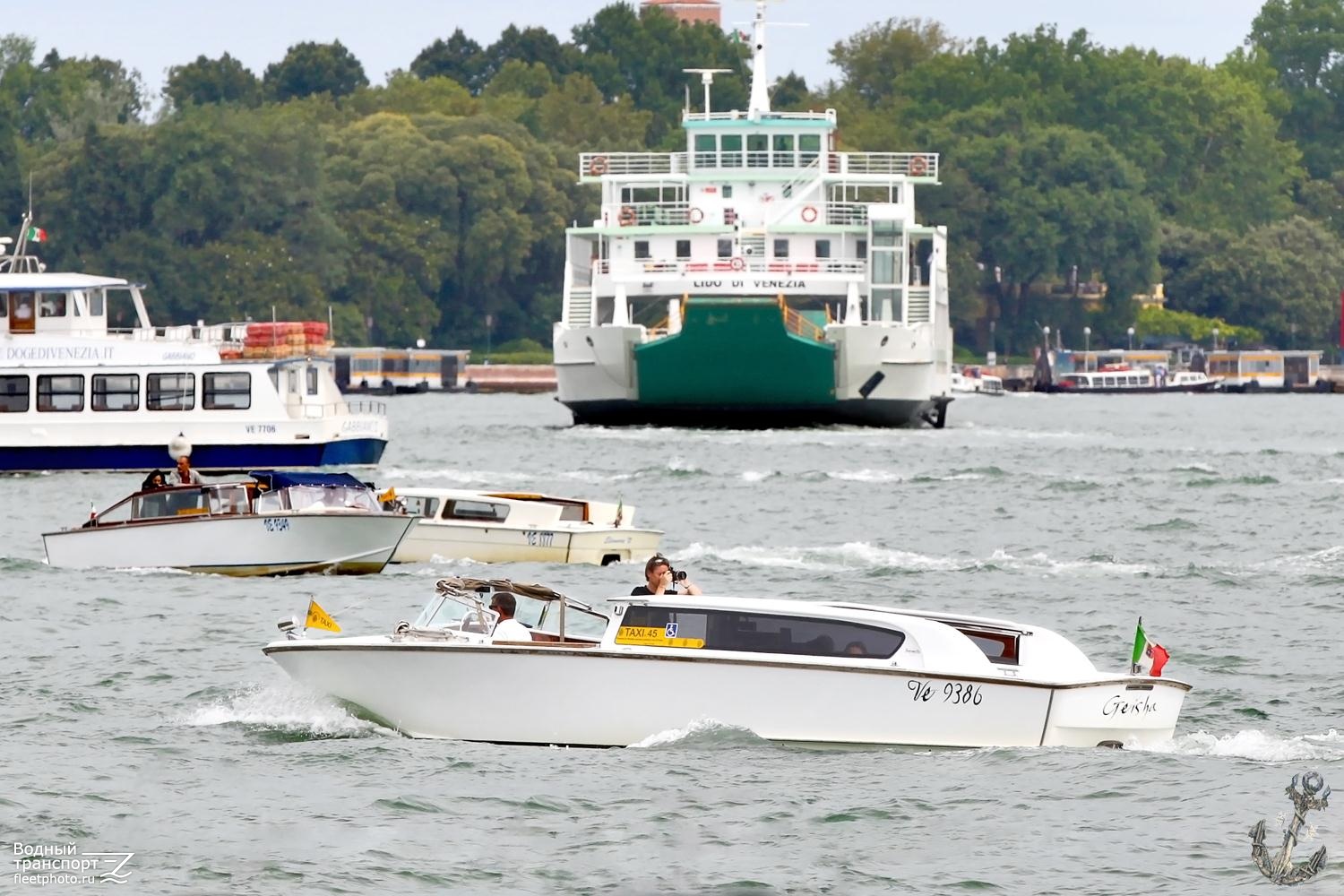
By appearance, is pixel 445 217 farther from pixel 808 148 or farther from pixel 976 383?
pixel 808 148

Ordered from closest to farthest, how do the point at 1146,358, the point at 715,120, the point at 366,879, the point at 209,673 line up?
the point at 366,879 < the point at 209,673 < the point at 715,120 < the point at 1146,358

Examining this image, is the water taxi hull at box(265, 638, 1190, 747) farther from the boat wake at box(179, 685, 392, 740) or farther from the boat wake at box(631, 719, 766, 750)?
the boat wake at box(179, 685, 392, 740)

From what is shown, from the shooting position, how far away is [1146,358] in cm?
18175

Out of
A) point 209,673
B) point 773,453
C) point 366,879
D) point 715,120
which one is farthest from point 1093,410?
point 366,879

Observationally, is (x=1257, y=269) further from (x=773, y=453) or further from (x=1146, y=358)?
(x=773, y=453)

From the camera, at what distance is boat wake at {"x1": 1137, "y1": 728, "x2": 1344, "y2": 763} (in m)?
24.5

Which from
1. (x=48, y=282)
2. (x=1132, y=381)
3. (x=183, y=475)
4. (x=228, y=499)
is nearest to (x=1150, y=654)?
(x=228, y=499)

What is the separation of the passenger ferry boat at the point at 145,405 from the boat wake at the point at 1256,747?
129 ft

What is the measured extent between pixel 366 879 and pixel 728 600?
485cm

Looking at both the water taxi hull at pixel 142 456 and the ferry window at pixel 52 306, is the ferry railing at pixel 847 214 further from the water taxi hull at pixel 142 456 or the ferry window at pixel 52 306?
the water taxi hull at pixel 142 456

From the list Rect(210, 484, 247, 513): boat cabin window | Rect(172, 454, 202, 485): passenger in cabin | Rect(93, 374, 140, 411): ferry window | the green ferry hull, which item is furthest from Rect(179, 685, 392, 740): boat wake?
the green ferry hull

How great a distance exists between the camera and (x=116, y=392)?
208 ft

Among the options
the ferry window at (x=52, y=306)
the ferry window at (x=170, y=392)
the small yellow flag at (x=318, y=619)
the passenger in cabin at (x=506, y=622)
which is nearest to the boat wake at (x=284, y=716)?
the small yellow flag at (x=318, y=619)

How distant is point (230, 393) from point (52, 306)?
5.16m
